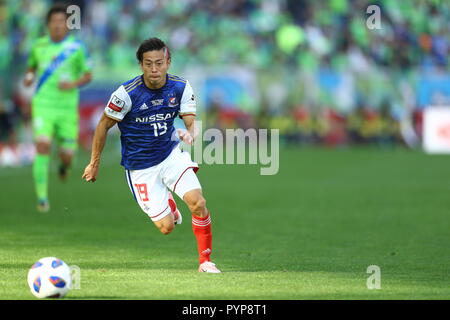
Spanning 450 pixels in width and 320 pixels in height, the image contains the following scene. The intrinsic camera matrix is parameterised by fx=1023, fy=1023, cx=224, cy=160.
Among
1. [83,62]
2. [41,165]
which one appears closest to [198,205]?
[41,165]

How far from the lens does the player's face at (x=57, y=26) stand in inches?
521

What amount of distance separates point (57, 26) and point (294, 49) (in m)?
20.6

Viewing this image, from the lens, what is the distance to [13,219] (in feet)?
40.8

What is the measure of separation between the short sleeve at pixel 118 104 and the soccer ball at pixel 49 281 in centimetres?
187

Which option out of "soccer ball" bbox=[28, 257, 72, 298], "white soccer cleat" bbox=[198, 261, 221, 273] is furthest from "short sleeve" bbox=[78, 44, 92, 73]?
"soccer ball" bbox=[28, 257, 72, 298]

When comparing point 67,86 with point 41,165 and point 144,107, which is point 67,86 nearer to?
point 41,165

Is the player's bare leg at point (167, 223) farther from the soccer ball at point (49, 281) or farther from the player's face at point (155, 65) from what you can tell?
the soccer ball at point (49, 281)

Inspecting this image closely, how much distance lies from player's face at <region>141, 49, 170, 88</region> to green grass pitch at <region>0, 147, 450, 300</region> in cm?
156

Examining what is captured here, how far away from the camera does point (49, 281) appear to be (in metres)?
6.63

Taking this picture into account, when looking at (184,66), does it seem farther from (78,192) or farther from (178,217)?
(178,217)

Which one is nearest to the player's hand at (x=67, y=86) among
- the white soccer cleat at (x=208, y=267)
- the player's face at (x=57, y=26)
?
the player's face at (x=57, y=26)

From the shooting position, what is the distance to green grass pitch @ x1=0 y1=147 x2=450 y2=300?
24.0 ft

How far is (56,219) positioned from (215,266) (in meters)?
4.61
